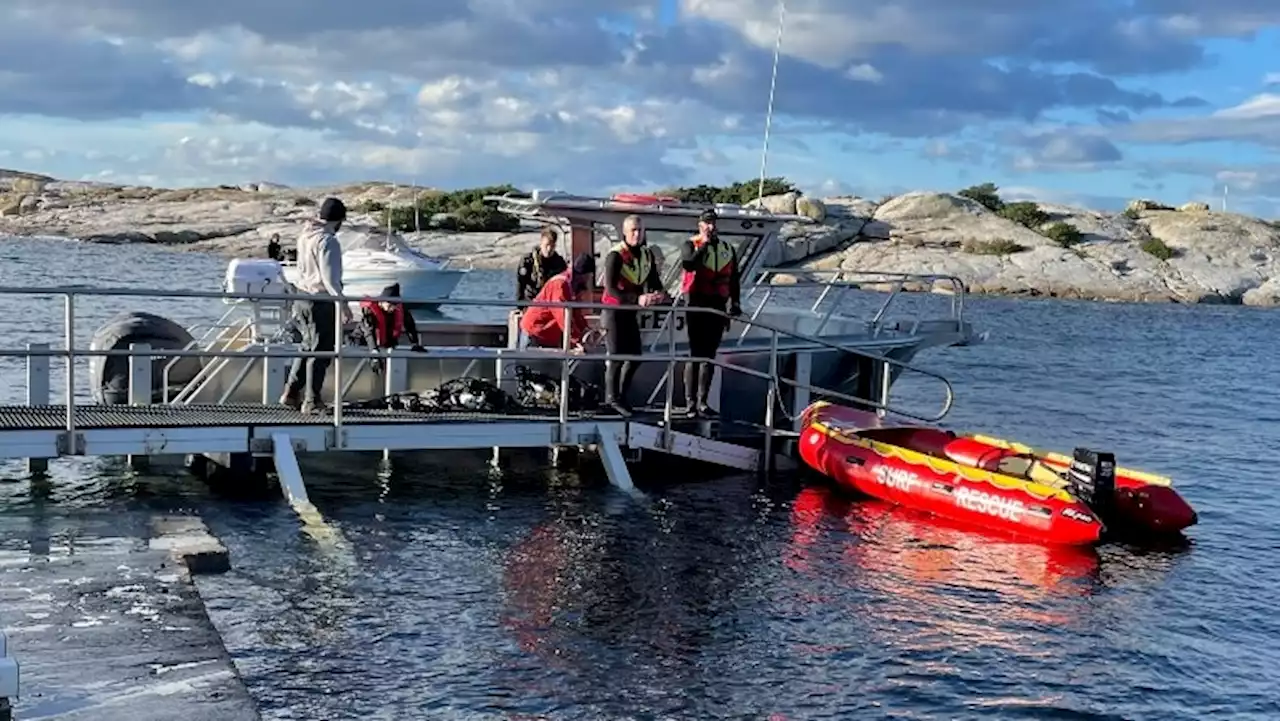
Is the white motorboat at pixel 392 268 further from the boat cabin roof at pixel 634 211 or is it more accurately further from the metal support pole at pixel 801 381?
the metal support pole at pixel 801 381

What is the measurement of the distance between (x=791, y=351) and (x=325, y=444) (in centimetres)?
552

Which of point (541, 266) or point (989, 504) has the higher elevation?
point (541, 266)

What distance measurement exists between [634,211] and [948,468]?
4477 mm

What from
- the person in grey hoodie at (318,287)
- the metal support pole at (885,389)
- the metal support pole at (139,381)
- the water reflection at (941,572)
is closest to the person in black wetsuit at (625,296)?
the water reflection at (941,572)

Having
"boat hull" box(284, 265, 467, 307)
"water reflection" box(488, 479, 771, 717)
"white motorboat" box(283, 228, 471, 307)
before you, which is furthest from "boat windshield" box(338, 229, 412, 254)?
"water reflection" box(488, 479, 771, 717)

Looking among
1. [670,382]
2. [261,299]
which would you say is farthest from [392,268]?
[261,299]

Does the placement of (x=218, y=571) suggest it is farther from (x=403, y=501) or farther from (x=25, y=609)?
(x=403, y=501)

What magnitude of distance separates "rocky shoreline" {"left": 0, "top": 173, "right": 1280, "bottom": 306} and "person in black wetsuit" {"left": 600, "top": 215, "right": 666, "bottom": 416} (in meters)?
39.0

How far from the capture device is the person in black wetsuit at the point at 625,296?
44.0 feet

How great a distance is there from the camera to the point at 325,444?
39.9 feet

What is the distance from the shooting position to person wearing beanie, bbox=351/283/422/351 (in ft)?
45.2

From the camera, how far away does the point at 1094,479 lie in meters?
12.5

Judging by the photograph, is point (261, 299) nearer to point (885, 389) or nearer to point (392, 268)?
point (885, 389)

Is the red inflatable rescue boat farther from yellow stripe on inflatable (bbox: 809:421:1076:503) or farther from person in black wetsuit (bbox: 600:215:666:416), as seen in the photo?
person in black wetsuit (bbox: 600:215:666:416)
